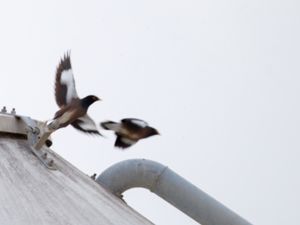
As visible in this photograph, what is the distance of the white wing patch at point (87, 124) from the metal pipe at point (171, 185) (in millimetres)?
803

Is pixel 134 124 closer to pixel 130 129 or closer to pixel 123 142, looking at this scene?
pixel 130 129

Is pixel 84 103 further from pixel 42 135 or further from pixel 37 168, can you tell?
pixel 37 168

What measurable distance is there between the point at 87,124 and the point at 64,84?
302mm

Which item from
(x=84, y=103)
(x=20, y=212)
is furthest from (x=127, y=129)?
(x=20, y=212)

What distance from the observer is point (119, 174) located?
5367mm

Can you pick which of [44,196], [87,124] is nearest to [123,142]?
[87,124]

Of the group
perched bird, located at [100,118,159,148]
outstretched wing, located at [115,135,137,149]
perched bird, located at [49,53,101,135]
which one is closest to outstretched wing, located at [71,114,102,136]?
perched bird, located at [49,53,101,135]

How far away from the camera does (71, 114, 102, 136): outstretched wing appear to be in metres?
4.54

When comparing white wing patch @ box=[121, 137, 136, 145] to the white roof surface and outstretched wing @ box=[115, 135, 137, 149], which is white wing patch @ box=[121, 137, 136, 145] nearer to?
outstretched wing @ box=[115, 135, 137, 149]

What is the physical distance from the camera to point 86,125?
4609 mm

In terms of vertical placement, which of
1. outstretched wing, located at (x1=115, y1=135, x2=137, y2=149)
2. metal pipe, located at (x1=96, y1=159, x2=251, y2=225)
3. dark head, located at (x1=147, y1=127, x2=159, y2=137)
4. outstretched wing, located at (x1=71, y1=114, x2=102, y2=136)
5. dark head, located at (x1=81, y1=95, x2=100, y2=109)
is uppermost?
dark head, located at (x1=81, y1=95, x2=100, y2=109)

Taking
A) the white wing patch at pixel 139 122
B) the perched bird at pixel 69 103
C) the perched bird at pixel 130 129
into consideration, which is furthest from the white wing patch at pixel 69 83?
the white wing patch at pixel 139 122

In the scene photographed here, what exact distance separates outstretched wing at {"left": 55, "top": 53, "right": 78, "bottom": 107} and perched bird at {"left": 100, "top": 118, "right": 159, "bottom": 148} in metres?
0.32

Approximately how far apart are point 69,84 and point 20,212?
1842 millimetres
